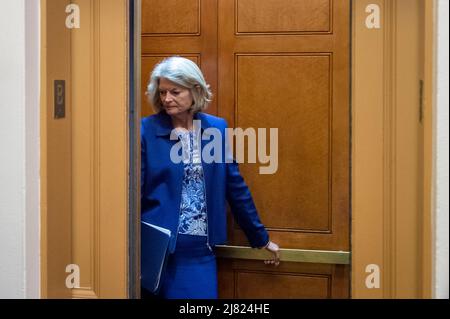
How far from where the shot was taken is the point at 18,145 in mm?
1672

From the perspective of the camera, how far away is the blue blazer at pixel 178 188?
2.76 metres

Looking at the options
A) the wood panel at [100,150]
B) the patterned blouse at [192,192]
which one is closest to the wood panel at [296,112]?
the patterned blouse at [192,192]

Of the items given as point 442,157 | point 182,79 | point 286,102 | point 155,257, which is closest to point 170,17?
point 182,79

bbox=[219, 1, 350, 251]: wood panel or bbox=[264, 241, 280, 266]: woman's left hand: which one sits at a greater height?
bbox=[219, 1, 350, 251]: wood panel

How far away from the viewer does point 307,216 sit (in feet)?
9.61

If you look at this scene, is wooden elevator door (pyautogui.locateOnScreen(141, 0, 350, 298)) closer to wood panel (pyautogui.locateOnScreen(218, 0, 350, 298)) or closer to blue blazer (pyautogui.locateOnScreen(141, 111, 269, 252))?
wood panel (pyautogui.locateOnScreen(218, 0, 350, 298))

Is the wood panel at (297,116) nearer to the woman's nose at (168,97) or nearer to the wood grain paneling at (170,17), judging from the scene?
the wood grain paneling at (170,17)

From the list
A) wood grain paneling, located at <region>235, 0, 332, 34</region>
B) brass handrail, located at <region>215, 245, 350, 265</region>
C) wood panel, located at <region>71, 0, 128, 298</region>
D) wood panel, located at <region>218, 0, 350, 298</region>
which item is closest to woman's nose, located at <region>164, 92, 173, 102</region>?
wood panel, located at <region>218, 0, 350, 298</region>

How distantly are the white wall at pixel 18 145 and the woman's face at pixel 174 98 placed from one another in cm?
114

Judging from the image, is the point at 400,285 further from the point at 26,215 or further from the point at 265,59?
the point at 265,59

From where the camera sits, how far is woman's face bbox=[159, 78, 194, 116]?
281cm

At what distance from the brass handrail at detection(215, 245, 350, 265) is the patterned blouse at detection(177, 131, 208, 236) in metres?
0.23

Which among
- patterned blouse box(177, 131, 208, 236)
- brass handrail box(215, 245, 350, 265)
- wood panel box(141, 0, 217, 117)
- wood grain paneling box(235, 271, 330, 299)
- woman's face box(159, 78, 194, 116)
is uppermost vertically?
wood panel box(141, 0, 217, 117)

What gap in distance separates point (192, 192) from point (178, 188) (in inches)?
2.8
